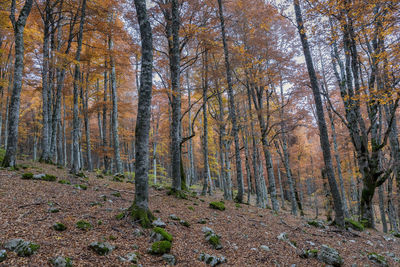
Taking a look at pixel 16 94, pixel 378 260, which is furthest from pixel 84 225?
pixel 378 260

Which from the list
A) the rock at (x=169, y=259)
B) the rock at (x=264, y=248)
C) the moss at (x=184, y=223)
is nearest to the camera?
the rock at (x=169, y=259)

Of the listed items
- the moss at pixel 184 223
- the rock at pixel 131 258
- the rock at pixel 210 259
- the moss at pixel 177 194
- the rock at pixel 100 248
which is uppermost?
the rock at pixel 100 248

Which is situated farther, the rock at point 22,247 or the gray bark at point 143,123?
the gray bark at point 143,123

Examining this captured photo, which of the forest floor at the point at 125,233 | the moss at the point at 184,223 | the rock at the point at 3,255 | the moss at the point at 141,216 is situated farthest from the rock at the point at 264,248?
the rock at the point at 3,255

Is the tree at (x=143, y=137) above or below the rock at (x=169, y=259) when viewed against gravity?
above

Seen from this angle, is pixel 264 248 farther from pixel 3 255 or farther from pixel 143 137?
pixel 3 255

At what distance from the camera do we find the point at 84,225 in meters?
3.91

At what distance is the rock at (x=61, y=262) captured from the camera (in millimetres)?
2682

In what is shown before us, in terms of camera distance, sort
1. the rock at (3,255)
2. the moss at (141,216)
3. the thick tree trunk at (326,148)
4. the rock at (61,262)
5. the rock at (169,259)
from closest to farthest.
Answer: the rock at (3,255) → the rock at (61,262) → the rock at (169,259) → the moss at (141,216) → the thick tree trunk at (326,148)

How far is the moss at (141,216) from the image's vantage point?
14.7 feet

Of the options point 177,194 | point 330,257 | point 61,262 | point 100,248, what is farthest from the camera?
point 177,194

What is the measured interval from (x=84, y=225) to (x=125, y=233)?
79 centimetres

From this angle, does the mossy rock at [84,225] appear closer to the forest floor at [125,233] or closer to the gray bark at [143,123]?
the forest floor at [125,233]

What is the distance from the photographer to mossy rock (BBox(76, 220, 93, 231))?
384 centimetres
